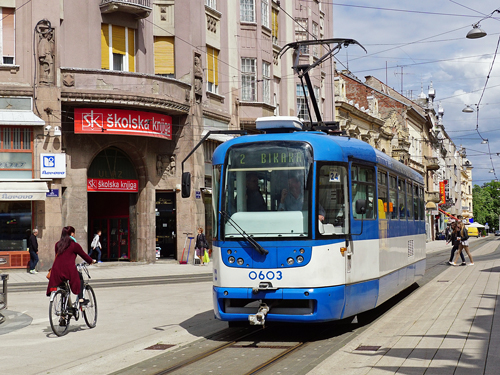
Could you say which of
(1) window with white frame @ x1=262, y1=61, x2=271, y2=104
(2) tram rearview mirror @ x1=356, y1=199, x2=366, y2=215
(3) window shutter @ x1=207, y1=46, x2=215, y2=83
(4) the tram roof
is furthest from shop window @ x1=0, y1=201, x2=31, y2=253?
(2) tram rearview mirror @ x1=356, y1=199, x2=366, y2=215

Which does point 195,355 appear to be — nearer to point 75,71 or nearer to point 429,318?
point 429,318

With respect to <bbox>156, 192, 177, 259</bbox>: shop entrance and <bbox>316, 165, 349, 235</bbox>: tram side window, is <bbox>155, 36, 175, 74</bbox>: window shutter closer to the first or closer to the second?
<bbox>156, 192, 177, 259</bbox>: shop entrance

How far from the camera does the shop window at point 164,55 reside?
30109 mm

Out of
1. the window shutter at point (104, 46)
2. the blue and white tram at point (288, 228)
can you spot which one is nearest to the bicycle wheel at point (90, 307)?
the blue and white tram at point (288, 228)

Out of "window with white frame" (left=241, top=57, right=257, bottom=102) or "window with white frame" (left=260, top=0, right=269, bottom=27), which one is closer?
"window with white frame" (left=241, top=57, right=257, bottom=102)

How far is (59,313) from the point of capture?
1083 cm

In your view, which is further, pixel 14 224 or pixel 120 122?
pixel 120 122

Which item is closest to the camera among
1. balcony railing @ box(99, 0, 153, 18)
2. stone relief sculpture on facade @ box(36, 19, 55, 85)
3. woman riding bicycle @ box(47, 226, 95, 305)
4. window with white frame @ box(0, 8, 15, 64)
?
woman riding bicycle @ box(47, 226, 95, 305)

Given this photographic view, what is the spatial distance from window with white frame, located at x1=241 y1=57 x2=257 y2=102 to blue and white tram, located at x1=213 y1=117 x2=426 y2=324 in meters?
24.5

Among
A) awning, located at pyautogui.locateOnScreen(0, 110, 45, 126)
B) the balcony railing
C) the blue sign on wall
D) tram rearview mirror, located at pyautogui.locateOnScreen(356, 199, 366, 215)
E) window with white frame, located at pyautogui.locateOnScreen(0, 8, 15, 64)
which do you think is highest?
the balcony railing

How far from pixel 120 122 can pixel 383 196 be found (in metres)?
17.0

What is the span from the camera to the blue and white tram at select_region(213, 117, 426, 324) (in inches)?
379

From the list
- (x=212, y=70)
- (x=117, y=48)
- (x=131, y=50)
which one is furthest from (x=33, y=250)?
(x=212, y=70)

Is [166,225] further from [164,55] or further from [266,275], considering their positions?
[266,275]
